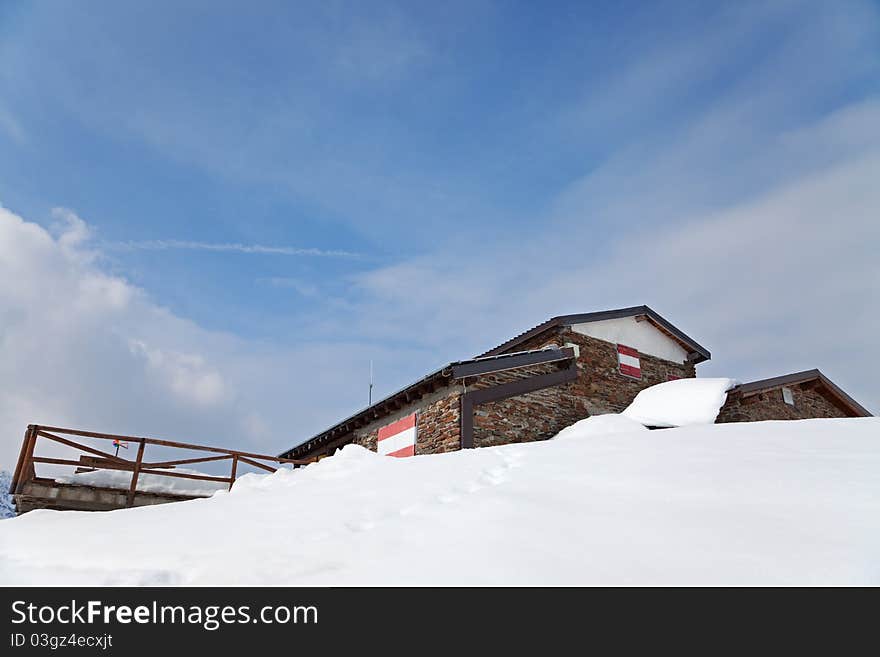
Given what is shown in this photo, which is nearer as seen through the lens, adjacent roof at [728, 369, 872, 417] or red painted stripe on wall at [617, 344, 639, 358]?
adjacent roof at [728, 369, 872, 417]

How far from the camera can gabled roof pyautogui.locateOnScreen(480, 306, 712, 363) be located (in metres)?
16.3

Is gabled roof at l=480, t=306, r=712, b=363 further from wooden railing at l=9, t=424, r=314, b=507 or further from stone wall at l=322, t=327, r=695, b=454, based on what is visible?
wooden railing at l=9, t=424, r=314, b=507

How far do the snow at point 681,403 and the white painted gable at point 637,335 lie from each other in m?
1.98

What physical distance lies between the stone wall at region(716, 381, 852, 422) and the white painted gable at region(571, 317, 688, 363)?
3.34 meters

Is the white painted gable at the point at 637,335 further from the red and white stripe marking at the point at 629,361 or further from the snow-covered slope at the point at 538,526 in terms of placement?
the snow-covered slope at the point at 538,526

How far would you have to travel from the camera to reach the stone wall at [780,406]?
15.4 meters

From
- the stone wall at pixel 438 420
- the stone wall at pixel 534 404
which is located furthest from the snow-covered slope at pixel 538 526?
the stone wall at pixel 534 404

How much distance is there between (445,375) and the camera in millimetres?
12836

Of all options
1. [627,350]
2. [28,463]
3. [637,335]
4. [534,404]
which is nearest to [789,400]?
[637,335]

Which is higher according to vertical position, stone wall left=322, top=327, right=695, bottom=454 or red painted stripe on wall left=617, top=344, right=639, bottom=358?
red painted stripe on wall left=617, top=344, right=639, bottom=358

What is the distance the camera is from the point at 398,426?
1475 centimetres

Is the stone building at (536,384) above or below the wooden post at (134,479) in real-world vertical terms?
above

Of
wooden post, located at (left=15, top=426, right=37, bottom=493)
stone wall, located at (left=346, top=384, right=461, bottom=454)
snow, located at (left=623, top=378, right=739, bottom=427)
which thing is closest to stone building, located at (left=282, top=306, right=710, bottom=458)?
stone wall, located at (left=346, top=384, right=461, bottom=454)
